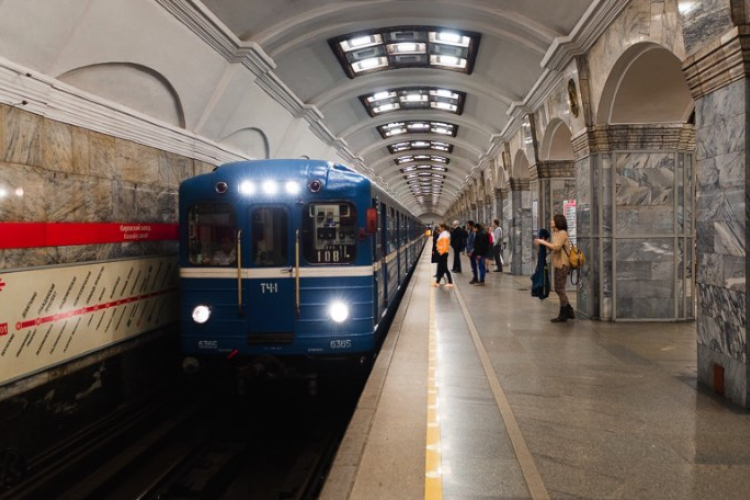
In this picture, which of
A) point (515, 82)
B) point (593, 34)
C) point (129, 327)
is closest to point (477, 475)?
point (129, 327)

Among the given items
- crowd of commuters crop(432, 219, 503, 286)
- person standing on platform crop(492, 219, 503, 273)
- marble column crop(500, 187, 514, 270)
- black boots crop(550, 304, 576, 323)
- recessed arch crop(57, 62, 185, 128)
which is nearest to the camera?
recessed arch crop(57, 62, 185, 128)

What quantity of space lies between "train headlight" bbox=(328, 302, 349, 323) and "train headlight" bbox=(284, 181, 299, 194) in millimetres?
1296

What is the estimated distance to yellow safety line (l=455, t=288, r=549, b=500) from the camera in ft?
10.5

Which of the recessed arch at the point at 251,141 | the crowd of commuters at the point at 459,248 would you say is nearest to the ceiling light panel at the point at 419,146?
the crowd of commuters at the point at 459,248

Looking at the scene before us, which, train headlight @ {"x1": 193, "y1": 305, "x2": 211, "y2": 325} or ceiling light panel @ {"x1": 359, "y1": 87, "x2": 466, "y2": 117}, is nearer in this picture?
train headlight @ {"x1": 193, "y1": 305, "x2": 211, "y2": 325}

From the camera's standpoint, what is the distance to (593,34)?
8.24m

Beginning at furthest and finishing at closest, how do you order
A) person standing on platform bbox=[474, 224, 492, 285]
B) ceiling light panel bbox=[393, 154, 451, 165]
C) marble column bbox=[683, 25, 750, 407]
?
ceiling light panel bbox=[393, 154, 451, 165] → person standing on platform bbox=[474, 224, 492, 285] → marble column bbox=[683, 25, 750, 407]

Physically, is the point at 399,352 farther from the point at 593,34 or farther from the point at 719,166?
the point at 593,34

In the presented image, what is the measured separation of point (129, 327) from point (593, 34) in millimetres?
8003

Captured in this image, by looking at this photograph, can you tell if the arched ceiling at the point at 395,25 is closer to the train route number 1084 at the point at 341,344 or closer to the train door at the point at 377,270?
the train door at the point at 377,270

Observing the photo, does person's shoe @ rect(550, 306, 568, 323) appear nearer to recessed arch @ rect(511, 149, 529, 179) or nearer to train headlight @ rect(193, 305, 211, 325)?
train headlight @ rect(193, 305, 211, 325)

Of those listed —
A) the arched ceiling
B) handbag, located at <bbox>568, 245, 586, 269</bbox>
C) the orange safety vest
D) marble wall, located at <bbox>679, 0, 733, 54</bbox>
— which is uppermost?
the arched ceiling

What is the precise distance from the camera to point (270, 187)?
5.71 metres

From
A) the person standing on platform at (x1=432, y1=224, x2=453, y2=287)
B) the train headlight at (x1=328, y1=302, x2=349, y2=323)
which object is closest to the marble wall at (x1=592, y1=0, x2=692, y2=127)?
the train headlight at (x1=328, y1=302, x2=349, y2=323)
